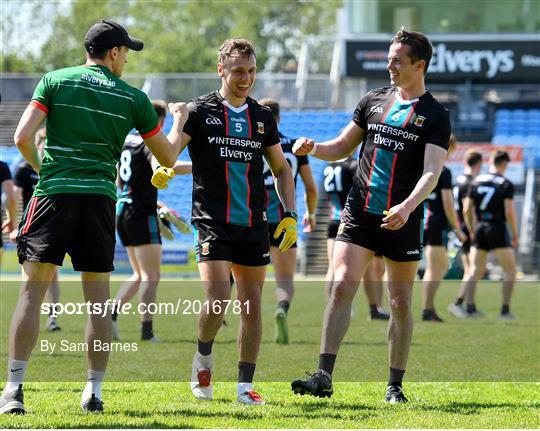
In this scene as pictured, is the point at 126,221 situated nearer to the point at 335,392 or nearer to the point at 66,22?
the point at 335,392

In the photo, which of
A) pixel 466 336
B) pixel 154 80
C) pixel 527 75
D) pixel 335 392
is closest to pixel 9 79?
pixel 154 80

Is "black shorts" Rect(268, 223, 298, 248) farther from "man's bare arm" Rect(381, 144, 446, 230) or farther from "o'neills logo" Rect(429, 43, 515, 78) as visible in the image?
"o'neills logo" Rect(429, 43, 515, 78)

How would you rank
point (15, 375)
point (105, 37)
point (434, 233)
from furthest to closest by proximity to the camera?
point (434, 233), point (105, 37), point (15, 375)

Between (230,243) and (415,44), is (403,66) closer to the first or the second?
(415,44)

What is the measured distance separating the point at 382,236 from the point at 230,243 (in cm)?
98

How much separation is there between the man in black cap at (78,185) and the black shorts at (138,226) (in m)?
4.29

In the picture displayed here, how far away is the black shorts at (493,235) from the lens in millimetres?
14758

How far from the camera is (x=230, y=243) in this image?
701cm

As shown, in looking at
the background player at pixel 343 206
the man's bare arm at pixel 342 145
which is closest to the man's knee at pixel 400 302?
the man's bare arm at pixel 342 145

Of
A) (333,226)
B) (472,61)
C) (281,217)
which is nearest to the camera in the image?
(281,217)

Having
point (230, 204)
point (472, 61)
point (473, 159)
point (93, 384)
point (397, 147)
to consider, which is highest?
point (472, 61)

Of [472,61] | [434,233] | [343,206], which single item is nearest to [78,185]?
[343,206]

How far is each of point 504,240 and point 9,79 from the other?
927 inches

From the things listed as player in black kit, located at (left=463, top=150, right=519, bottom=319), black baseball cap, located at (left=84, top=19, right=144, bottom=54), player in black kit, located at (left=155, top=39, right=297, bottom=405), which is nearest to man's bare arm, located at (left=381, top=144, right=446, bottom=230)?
player in black kit, located at (left=155, top=39, right=297, bottom=405)
